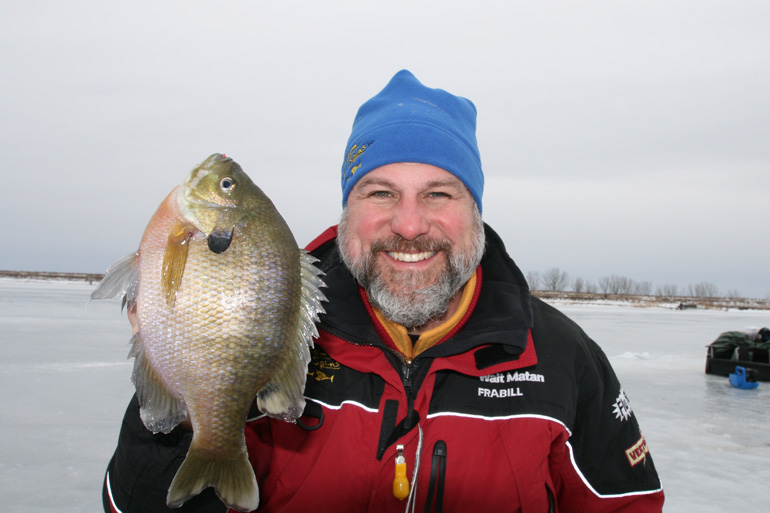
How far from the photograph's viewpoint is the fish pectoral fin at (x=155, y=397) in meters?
1.44

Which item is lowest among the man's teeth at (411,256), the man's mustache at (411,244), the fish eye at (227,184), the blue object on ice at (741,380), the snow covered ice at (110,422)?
the snow covered ice at (110,422)

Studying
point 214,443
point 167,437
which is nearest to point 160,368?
point 214,443

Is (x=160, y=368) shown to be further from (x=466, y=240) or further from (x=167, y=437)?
(x=466, y=240)

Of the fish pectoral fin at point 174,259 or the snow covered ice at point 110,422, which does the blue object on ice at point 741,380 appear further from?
the fish pectoral fin at point 174,259

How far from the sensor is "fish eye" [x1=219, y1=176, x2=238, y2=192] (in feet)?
5.10

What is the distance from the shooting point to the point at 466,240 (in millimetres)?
2381

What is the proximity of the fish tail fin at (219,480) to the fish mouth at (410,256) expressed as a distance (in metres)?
1.13

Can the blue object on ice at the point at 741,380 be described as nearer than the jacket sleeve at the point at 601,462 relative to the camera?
No

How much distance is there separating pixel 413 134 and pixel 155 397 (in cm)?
157

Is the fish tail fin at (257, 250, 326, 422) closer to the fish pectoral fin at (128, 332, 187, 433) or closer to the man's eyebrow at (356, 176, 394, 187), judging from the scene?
the fish pectoral fin at (128, 332, 187, 433)

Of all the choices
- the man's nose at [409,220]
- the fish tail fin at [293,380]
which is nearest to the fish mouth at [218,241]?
the fish tail fin at [293,380]

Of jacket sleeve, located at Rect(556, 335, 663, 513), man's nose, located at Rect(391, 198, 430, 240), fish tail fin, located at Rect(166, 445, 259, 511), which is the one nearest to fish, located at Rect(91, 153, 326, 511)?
fish tail fin, located at Rect(166, 445, 259, 511)

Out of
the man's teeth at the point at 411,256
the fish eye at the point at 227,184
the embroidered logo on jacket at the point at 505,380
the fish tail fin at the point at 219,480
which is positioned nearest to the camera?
the fish tail fin at the point at 219,480

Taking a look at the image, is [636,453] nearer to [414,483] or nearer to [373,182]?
[414,483]
